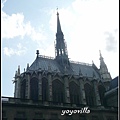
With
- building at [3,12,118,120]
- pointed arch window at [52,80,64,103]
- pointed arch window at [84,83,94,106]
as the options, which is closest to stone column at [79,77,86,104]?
building at [3,12,118,120]

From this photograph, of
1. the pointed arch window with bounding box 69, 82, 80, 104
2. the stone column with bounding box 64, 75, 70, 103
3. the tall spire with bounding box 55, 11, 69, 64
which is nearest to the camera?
the stone column with bounding box 64, 75, 70, 103

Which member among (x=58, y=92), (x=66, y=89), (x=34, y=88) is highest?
(x=34, y=88)

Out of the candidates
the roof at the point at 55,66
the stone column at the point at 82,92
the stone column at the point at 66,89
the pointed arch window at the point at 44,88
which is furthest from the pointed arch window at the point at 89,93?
the pointed arch window at the point at 44,88

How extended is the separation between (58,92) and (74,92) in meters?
4.18

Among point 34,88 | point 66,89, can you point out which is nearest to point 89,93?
point 66,89

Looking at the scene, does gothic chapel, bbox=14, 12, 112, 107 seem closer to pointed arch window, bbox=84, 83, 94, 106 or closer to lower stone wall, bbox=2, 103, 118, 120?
pointed arch window, bbox=84, 83, 94, 106

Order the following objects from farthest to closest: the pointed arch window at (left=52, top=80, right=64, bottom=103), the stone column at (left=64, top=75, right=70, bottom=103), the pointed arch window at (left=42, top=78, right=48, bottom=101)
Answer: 1. the pointed arch window at (left=52, top=80, right=64, bottom=103)
2. the pointed arch window at (left=42, top=78, right=48, bottom=101)
3. the stone column at (left=64, top=75, right=70, bottom=103)

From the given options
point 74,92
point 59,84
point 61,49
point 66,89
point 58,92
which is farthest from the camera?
point 61,49

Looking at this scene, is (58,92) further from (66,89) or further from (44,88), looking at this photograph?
(44,88)

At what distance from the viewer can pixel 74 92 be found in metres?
47.9

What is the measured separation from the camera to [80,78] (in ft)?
159

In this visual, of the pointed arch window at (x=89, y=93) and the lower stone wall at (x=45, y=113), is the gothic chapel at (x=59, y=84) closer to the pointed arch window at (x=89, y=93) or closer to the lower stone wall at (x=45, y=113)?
the pointed arch window at (x=89, y=93)

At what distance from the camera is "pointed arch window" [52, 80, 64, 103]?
149ft

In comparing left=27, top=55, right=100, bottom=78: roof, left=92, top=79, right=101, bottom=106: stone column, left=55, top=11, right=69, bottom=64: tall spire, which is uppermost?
left=55, top=11, right=69, bottom=64: tall spire
